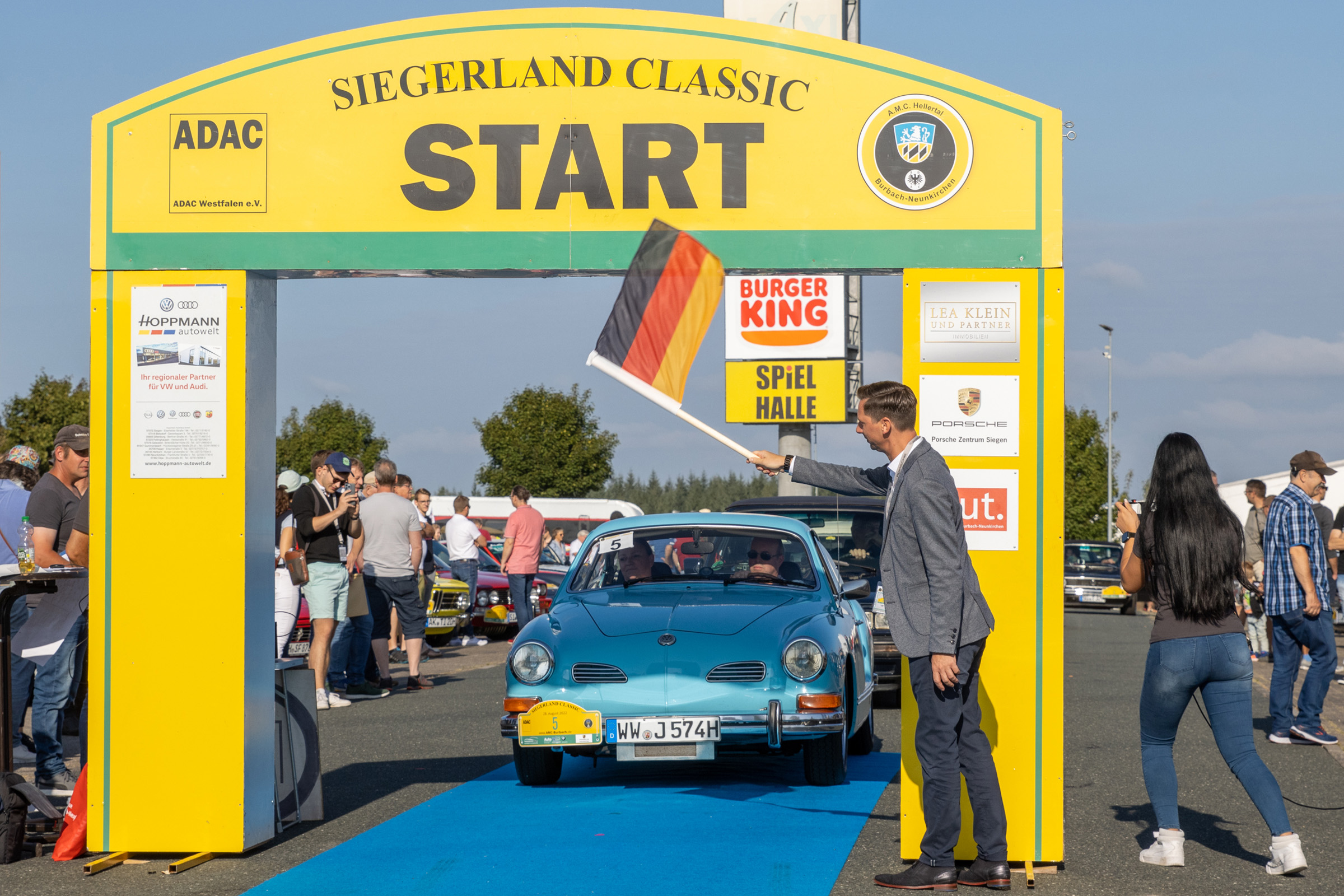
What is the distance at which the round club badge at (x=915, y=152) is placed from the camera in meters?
6.17

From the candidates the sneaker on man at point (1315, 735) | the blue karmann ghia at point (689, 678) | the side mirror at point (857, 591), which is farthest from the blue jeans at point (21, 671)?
the sneaker on man at point (1315, 735)

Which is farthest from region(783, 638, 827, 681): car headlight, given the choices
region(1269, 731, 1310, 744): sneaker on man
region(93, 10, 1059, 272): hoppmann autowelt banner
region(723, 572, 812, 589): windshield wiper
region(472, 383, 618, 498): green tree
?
region(472, 383, 618, 498): green tree

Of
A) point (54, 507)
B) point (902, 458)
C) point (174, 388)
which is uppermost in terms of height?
point (174, 388)

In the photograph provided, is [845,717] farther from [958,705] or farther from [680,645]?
[958,705]

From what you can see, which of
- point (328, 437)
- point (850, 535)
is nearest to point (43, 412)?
point (328, 437)

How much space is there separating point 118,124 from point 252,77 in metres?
0.64

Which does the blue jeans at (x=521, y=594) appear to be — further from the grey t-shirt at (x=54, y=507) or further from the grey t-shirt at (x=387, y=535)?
the grey t-shirt at (x=54, y=507)

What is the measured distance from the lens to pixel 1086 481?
7231 cm

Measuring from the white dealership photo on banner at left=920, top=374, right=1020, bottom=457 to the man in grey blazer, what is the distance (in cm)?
34

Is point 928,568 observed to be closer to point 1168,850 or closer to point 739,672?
point 1168,850

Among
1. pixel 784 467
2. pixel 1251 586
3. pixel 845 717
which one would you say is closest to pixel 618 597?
pixel 845 717

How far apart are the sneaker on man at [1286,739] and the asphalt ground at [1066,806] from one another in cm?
7

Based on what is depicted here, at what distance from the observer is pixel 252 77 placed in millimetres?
6383

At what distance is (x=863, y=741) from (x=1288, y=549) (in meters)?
3.09
